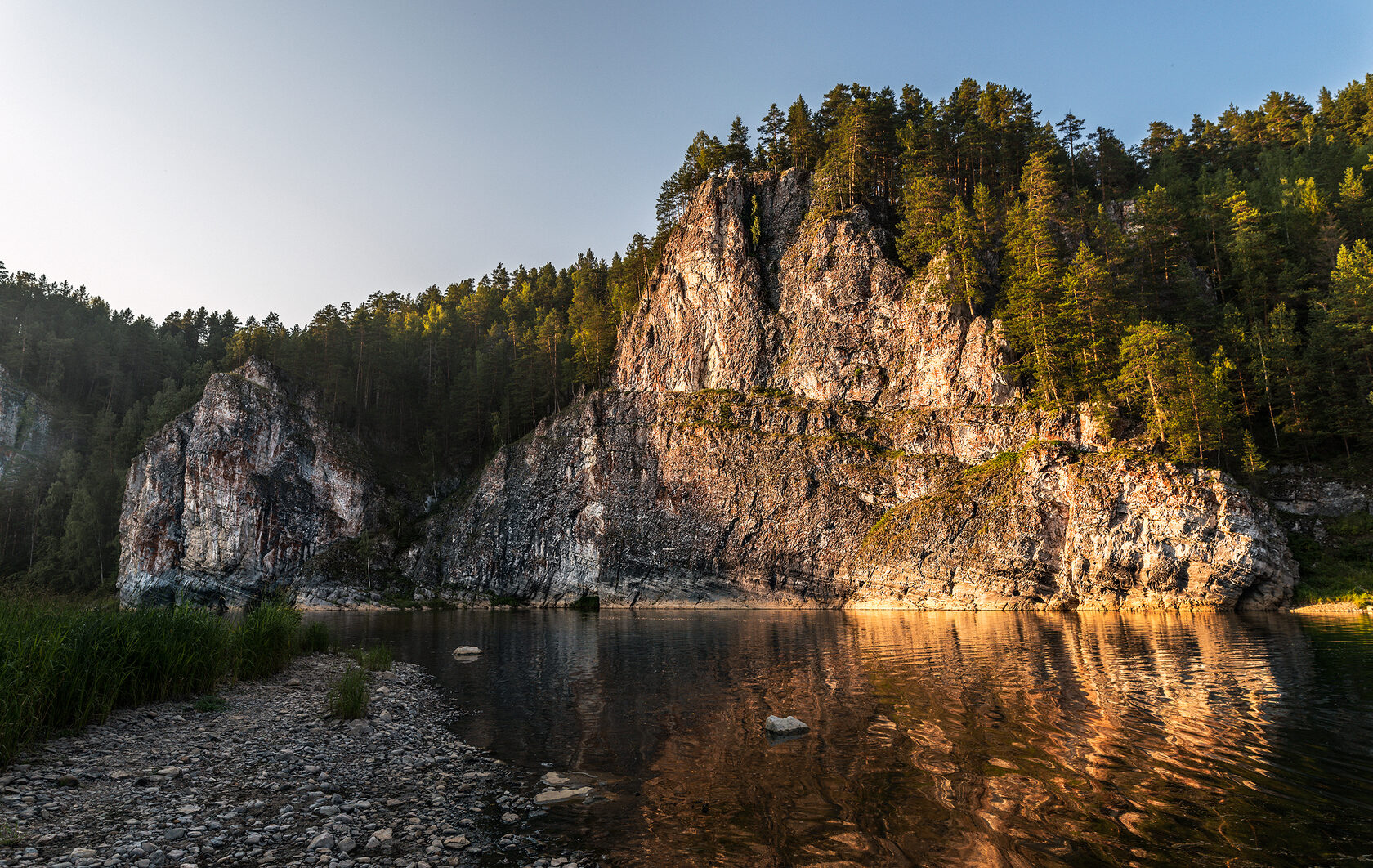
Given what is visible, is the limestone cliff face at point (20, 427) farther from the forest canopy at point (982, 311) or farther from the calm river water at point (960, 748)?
the calm river water at point (960, 748)

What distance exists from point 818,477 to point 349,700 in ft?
197

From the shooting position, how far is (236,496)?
8175 centimetres

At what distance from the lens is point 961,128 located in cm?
8775

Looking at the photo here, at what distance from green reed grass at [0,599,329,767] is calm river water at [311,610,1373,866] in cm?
746

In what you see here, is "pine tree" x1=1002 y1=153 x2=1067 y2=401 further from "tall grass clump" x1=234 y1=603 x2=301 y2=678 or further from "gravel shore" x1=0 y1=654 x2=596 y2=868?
"tall grass clump" x1=234 y1=603 x2=301 y2=678

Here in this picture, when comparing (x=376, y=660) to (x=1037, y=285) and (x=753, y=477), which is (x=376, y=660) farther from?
(x=1037, y=285)

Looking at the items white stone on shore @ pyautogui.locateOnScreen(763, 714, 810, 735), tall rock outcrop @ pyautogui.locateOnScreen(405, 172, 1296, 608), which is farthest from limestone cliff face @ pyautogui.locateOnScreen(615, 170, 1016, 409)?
white stone on shore @ pyautogui.locateOnScreen(763, 714, 810, 735)

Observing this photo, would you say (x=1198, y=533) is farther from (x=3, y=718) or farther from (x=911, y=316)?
(x=3, y=718)

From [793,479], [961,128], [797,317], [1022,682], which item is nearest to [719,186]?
[797,317]

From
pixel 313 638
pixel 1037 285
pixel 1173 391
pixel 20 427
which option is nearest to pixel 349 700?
pixel 313 638

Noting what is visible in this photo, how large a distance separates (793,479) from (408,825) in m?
65.0

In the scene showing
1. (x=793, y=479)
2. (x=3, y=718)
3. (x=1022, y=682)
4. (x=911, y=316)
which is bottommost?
(x=1022, y=682)

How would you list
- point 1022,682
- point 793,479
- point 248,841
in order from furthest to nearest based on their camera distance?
point 793,479, point 1022,682, point 248,841

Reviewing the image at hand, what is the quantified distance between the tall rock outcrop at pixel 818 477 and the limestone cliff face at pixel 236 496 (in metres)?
17.4
